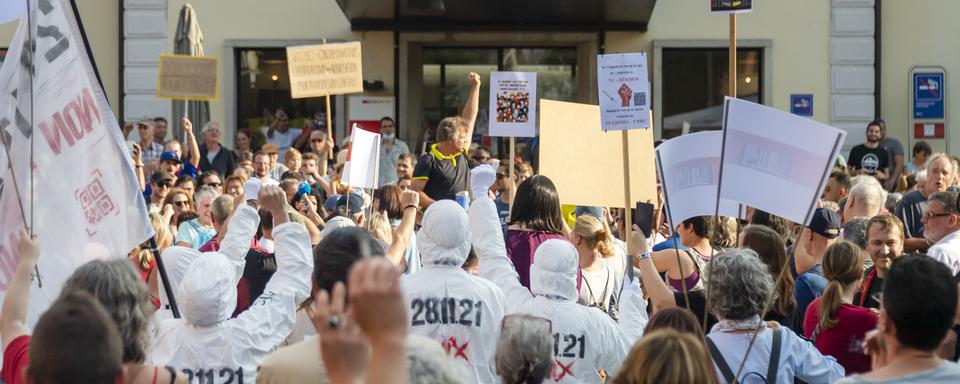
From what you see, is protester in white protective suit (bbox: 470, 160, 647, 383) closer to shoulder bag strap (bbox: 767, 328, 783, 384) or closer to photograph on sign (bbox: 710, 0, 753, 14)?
shoulder bag strap (bbox: 767, 328, 783, 384)

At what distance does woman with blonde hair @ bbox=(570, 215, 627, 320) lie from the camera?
22.6ft

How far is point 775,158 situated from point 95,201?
8.66ft

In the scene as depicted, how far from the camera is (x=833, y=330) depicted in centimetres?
573

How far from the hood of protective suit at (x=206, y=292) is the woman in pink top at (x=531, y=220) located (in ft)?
8.41

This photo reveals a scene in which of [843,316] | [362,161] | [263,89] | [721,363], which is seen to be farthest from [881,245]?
[263,89]

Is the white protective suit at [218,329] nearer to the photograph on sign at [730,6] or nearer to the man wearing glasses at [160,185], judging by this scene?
the photograph on sign at [730,6]

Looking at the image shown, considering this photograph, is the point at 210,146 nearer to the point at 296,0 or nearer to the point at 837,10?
the point at 296,0

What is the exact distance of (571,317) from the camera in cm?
520

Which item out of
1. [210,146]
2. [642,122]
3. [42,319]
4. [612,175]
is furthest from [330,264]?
[210,146]

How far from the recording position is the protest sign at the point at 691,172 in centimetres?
578

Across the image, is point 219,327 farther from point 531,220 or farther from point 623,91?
point 623,91

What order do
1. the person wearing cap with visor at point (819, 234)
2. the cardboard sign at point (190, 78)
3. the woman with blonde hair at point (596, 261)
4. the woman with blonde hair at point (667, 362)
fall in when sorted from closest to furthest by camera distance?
the woman with blonde hair at point (667, 362), the woman with blonde hair at point (596, 261), the person wearing cap with visor at point (819, 234), the cardboard sign at point (190, 78)

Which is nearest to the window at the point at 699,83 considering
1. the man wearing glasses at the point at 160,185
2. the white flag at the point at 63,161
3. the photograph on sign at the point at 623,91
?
the man wearing glasses at the point at 160,185

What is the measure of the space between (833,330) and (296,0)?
45.7 ft
